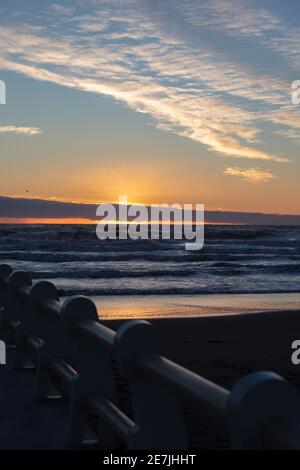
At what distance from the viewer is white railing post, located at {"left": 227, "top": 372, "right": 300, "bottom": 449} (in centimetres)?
176

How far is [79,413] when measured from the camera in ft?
12.8

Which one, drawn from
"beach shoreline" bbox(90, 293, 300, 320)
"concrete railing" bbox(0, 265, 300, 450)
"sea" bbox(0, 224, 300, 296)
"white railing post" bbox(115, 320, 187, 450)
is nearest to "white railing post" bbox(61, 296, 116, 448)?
"concrete railing" bbox(0, 265, 300, 450)

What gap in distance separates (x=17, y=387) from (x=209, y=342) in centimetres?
439

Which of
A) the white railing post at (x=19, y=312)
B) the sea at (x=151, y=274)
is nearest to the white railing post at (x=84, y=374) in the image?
the white railing post at (x=19, y=312)

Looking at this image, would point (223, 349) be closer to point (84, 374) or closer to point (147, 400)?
point (84, 374)

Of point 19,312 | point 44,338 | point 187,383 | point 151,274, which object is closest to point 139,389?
point 187,383

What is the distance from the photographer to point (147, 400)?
2.89 metres

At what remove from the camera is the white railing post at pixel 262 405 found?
1.76 m

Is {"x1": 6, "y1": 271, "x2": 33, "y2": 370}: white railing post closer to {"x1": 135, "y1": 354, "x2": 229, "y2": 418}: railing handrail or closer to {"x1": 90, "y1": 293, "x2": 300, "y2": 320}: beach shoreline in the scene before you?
{"x1": 135, "y1": 354, "x2": 229, "y2": 418}: railing handrail

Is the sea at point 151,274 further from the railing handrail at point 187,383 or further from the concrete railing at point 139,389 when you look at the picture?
the railing handrail at point 187,383

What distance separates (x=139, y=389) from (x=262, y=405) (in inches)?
48.1
